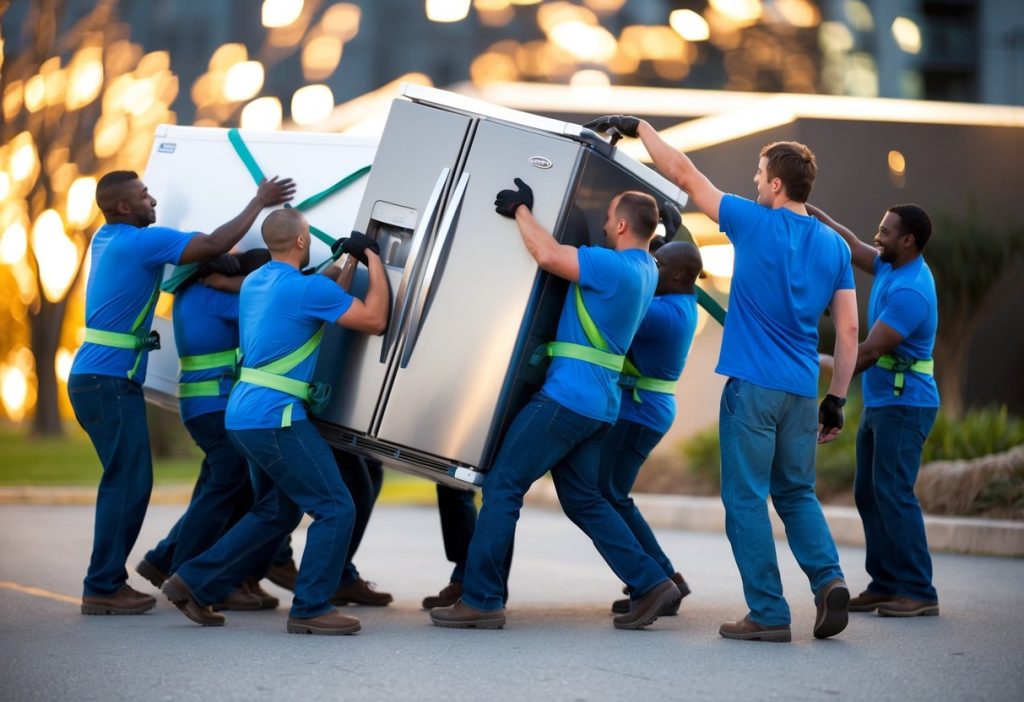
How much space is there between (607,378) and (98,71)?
2254 cm

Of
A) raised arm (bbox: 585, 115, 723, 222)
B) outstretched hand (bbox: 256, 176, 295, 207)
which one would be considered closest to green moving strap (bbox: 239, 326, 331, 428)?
outstretched hand (bbox: 256, 176, 295, 207)

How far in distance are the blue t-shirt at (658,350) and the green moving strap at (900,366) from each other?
3.32 feet

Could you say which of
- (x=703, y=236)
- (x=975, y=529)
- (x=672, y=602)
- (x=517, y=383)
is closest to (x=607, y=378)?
(x=517, y=383)

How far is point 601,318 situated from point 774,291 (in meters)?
0.79

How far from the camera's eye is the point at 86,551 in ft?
35.0

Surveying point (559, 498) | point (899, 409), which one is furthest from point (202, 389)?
point (899, 409)

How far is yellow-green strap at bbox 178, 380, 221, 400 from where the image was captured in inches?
290

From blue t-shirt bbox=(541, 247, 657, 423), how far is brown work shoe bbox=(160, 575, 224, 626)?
1.87 metres

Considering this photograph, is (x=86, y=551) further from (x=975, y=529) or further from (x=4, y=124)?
(x=4, y=124)

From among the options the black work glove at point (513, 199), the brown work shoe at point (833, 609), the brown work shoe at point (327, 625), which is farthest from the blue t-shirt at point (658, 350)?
the brown work shoe at point (327, 625)

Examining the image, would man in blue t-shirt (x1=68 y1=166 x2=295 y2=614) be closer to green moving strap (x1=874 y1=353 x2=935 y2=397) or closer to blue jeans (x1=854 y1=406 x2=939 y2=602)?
green moving strap (x1=874 y1=353 x2=935 y2=397)

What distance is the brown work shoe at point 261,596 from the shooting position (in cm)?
755

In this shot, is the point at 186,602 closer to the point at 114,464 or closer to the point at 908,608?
the point at 114,464

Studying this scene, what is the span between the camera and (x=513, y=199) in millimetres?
6602
